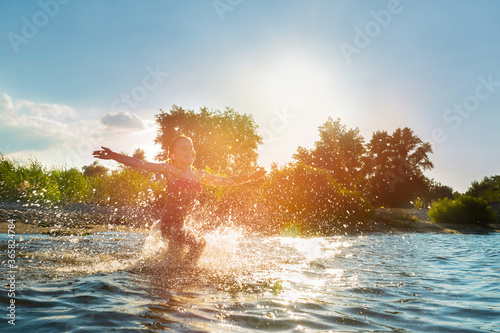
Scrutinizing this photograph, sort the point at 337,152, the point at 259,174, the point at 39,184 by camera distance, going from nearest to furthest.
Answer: the point at 259,174
the point at 39,184
the point at 337,152

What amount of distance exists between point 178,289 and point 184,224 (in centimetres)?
283

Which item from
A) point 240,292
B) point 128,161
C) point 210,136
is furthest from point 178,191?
point 210,136

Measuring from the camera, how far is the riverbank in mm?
9766

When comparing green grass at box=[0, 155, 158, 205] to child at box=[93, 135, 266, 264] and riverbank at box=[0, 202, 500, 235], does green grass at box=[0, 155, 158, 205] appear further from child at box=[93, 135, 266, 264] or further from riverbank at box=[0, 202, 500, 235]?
child at box=[93, 135, 266, 264]

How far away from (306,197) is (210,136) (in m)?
37.8

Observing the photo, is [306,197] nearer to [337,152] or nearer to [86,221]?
[86,221]

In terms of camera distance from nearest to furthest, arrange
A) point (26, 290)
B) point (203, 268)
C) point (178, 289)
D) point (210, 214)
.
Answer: point (26, 290), point (178, 289), point (203, 268), point (210, 214)

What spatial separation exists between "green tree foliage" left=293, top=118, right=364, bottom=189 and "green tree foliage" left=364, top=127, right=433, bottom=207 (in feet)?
12.2

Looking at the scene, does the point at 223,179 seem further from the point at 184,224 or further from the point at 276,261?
the point at 276,261

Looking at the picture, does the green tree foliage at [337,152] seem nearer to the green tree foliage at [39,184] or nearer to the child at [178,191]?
the green tree foliage at [39,184]

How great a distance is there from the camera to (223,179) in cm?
780

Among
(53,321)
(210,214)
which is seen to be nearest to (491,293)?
(53,321)

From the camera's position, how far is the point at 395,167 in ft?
159

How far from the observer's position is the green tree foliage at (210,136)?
51.3 meters
